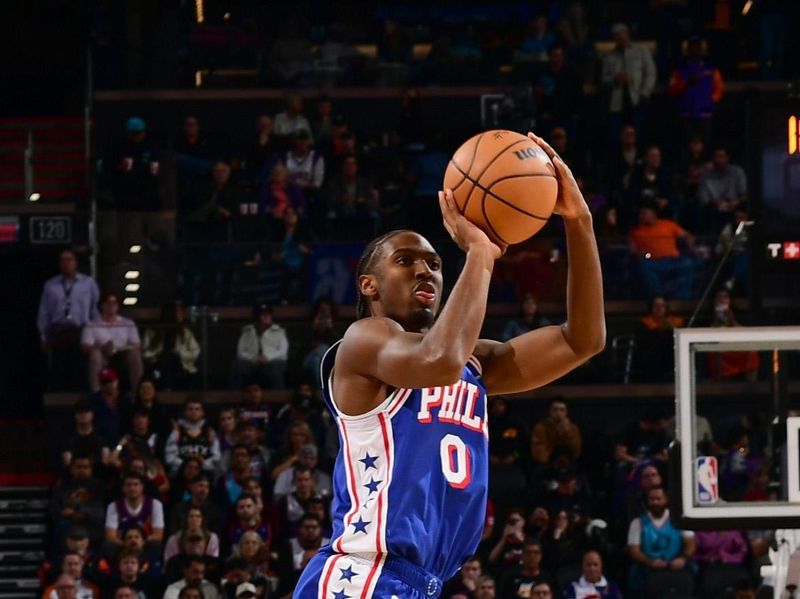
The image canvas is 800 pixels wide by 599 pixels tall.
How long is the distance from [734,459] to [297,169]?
666 centimetres

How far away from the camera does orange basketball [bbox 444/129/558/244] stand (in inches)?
194

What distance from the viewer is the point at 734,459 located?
13.2m

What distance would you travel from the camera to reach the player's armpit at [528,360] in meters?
5.27

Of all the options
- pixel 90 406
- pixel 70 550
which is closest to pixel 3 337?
pixel 90 406

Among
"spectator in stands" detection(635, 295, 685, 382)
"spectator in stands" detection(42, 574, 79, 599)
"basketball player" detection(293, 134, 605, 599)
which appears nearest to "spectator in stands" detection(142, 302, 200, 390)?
"spectator in stands" detection(42, 574, 79, 599)

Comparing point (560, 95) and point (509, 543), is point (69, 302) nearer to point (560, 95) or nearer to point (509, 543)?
point (509, 543)

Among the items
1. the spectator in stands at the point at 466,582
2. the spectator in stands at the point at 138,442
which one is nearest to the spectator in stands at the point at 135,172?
the spectator in stands at the point at 138,442

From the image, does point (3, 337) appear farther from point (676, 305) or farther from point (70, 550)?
point (676, 305)

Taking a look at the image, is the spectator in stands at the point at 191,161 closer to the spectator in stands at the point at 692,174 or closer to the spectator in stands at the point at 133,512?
the spectator in stands at the point at 133,512

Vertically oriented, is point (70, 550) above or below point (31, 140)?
below

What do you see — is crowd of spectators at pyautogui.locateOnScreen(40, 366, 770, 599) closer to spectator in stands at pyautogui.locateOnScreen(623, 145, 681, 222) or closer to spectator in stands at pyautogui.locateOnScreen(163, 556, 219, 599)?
spectator in stands at pyautogui.locateOnScreen(163, 556, 219, 599)

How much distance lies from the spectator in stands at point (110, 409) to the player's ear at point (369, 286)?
32.7 ft

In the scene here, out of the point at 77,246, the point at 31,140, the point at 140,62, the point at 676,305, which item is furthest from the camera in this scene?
the point at 140,62

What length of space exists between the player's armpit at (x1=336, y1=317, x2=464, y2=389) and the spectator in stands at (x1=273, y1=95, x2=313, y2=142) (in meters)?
13.6
